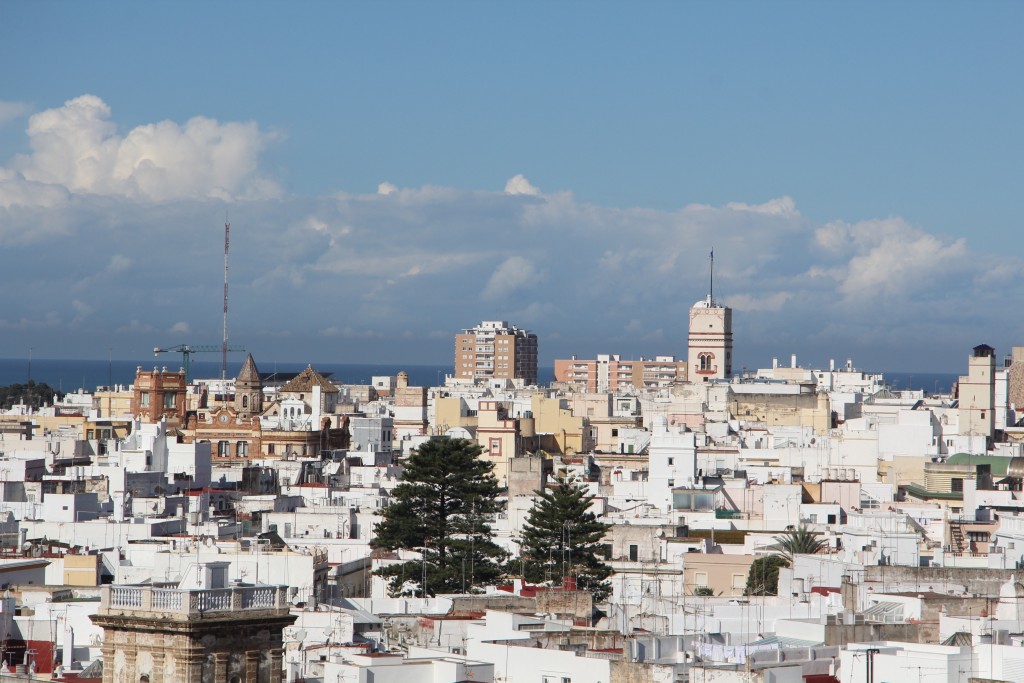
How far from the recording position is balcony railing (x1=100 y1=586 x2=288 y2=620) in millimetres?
14961

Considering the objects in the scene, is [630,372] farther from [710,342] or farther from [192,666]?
[192,666]

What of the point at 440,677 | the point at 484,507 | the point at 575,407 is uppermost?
the point at 575,407

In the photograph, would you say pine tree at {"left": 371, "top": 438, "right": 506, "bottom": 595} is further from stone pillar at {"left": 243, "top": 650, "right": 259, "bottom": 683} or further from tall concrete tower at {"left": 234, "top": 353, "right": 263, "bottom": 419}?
tall concrete tower at {"left": 234, "top": 353, "right": 263, "bottom": 419}

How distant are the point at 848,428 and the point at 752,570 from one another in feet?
124

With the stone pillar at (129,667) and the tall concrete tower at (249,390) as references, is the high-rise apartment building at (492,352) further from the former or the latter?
the stone pillar at (129,667)

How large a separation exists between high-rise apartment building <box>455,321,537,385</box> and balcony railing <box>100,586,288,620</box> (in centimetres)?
16160

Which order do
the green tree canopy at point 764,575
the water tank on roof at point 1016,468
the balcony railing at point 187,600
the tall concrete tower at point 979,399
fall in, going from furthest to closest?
the tall concrete tower at point 979,399 → the water tank on roof at point 1016,468 → the green tree canopy at point 764,575 → the balcony railing at point 187,600

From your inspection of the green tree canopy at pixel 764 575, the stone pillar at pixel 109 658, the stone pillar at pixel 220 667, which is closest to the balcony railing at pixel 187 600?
the stone pillar at pixel 109 658

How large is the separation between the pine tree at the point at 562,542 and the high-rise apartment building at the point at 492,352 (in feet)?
449

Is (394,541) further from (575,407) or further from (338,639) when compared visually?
(575,407)

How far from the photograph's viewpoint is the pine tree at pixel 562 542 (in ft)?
119

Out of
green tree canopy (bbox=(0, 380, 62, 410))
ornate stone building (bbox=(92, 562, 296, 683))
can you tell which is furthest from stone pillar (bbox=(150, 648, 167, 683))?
green tree canopy (bbox=(0, 380, 62, 410))

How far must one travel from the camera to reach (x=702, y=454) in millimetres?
65688

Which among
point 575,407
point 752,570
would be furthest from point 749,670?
point 575,407
